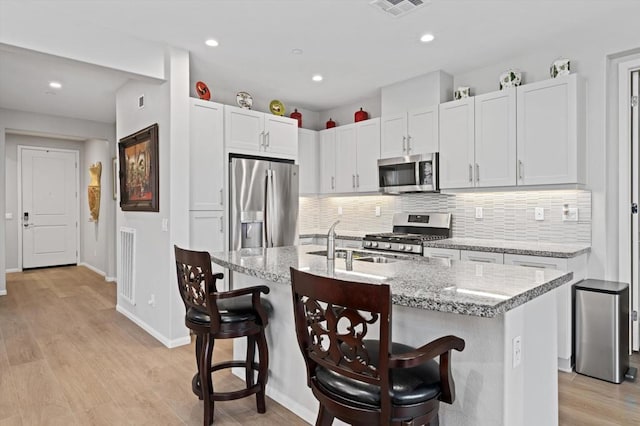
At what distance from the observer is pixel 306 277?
132cm

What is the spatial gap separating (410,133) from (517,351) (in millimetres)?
3179

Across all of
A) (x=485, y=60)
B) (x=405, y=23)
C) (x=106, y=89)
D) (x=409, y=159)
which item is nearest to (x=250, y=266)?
(x=405, y=23)

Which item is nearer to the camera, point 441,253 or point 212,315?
point 212,315

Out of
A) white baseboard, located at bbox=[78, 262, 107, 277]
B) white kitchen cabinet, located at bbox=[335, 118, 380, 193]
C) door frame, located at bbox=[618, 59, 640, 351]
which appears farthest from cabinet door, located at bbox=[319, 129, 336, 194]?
white baseboard, located at bbox=[78, 262, 107, 277]

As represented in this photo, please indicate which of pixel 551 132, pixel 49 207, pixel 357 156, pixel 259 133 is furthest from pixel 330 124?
pixel 49 207

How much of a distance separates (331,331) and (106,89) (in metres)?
4.57

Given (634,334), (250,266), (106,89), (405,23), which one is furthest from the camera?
(106,89)

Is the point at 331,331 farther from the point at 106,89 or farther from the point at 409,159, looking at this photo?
the point at 106,89

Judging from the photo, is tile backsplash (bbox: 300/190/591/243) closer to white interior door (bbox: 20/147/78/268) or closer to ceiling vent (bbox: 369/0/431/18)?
ceiling vent (bbox: 369/0/431/18)

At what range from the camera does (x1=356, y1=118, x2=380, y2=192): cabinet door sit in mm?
4699

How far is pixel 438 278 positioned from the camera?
5.56ft

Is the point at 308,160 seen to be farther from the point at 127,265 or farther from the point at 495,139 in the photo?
the point at 127,265

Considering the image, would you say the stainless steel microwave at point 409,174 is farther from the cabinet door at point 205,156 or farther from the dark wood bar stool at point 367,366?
the dark wood bar stool at point 367,366

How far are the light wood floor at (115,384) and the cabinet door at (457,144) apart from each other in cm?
193
